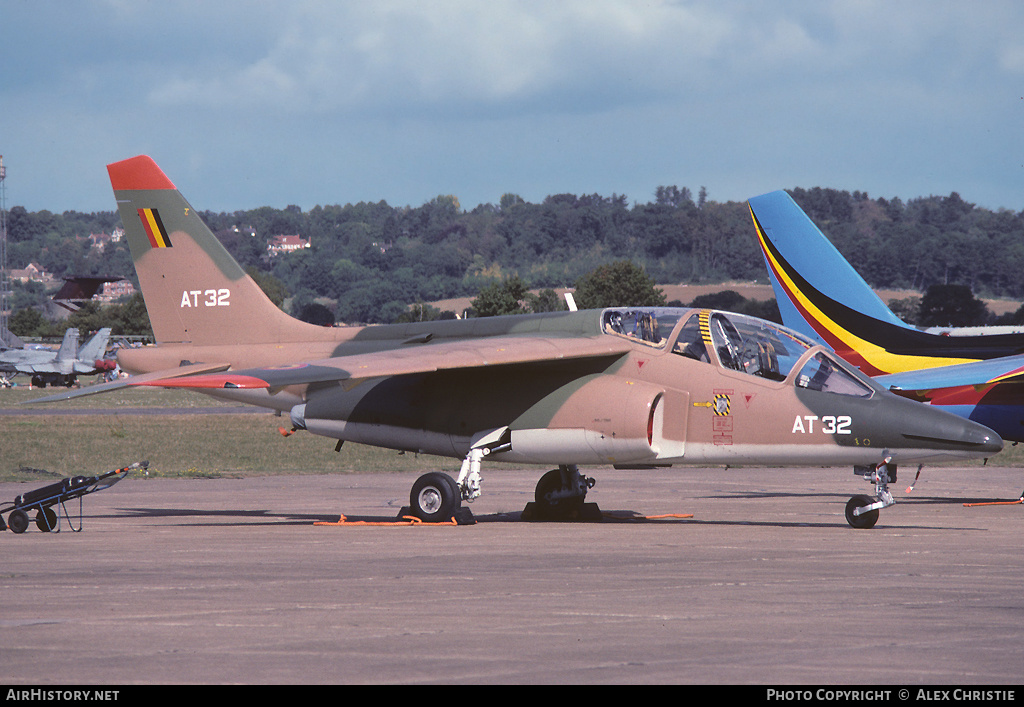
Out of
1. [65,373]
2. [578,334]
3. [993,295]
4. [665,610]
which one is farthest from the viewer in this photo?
[993,295]

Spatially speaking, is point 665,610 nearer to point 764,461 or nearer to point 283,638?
point 283,638

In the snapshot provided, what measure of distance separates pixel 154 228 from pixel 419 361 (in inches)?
259

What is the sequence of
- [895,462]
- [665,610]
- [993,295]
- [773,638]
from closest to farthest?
[773,638], [665,610], [895,462], [993,295]

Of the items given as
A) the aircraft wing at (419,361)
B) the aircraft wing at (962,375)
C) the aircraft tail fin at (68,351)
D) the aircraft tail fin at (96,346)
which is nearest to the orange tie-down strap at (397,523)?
the aircraft wing at (419,361)

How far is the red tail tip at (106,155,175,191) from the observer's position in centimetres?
1947

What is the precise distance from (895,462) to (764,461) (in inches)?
65.2

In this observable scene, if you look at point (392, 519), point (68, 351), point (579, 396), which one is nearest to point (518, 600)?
point (579, 396)

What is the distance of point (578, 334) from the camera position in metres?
16.7

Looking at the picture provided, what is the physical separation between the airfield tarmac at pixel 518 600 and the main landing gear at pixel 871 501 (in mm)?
262

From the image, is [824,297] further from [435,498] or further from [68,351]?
[68,351]

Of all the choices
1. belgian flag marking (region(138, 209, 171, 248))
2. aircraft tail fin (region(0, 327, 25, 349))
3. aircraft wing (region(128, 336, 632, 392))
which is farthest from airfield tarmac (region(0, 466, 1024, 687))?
aircraft tail fin (region(0, 327, 25, 349))

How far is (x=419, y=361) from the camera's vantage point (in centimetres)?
1546
